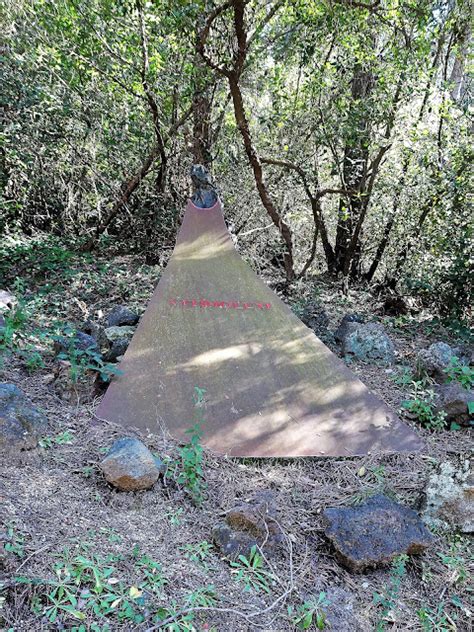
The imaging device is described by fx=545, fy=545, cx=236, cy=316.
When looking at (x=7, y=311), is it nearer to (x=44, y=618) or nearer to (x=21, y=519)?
(x=21, y=519)

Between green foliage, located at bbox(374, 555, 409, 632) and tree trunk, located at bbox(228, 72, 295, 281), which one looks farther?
tree trunk, located at bbox(228, 72, 295, 281)

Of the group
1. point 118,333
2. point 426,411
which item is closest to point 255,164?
point 118,333

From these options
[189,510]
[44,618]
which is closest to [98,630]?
[44,618]

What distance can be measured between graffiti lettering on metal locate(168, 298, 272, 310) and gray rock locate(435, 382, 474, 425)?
4.23ft

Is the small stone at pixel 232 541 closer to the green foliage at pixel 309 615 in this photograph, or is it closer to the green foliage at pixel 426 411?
the green foliage at pixel 309 615

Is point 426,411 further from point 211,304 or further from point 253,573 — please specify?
point 253,573

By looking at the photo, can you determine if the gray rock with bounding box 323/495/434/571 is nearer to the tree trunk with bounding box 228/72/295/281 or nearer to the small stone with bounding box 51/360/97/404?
the small stone with bounding box 51/360/97/404

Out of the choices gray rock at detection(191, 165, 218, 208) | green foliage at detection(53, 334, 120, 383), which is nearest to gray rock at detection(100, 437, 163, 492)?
green foliage at detection(53, 334, 120, 383)

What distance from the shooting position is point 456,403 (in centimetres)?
346

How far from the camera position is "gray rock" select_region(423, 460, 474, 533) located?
2.50 meters

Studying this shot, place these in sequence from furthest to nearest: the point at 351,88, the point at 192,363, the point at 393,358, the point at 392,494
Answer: the point at 351,88 → the point at 393,358 → the point at 192,363 → the point at 392,494

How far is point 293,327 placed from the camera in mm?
→ 3490

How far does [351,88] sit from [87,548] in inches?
220

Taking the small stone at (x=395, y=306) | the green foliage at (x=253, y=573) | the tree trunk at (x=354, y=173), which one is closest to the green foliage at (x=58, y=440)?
the green foliage at (x=253, y=573)
